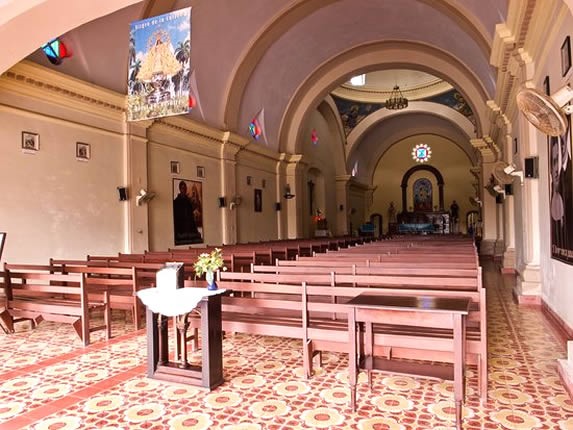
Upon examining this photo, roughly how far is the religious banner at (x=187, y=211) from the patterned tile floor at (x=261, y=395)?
22.8 ft

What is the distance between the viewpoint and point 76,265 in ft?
23.3

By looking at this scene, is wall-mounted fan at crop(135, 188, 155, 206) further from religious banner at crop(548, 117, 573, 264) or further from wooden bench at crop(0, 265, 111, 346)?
religious banner at crop(548, 117, 573, 264)

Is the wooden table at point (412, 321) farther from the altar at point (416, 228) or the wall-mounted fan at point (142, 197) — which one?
the altar at point (416, 228)

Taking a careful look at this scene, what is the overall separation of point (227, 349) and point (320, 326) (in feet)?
4.39

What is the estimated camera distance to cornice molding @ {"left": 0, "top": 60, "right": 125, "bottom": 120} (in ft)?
24.6

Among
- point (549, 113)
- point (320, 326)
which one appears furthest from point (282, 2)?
point (320, 326)

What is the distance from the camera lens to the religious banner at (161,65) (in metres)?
5.87

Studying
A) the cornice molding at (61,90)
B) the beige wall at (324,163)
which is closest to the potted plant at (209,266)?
the cornice molding at (61,90)

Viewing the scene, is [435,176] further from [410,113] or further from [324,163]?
[324,163]

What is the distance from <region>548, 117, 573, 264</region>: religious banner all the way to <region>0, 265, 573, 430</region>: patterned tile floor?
113cm

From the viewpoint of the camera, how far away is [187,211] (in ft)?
40.1

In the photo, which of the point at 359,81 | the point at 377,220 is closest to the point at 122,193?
the point at 359,81

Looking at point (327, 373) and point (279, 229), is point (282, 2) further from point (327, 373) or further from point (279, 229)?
point (327, 373)

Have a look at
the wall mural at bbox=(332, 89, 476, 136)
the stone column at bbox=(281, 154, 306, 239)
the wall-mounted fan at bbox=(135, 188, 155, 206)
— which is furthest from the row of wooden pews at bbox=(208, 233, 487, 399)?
the wall mural at bbox=(332, 89, 476, 136)
